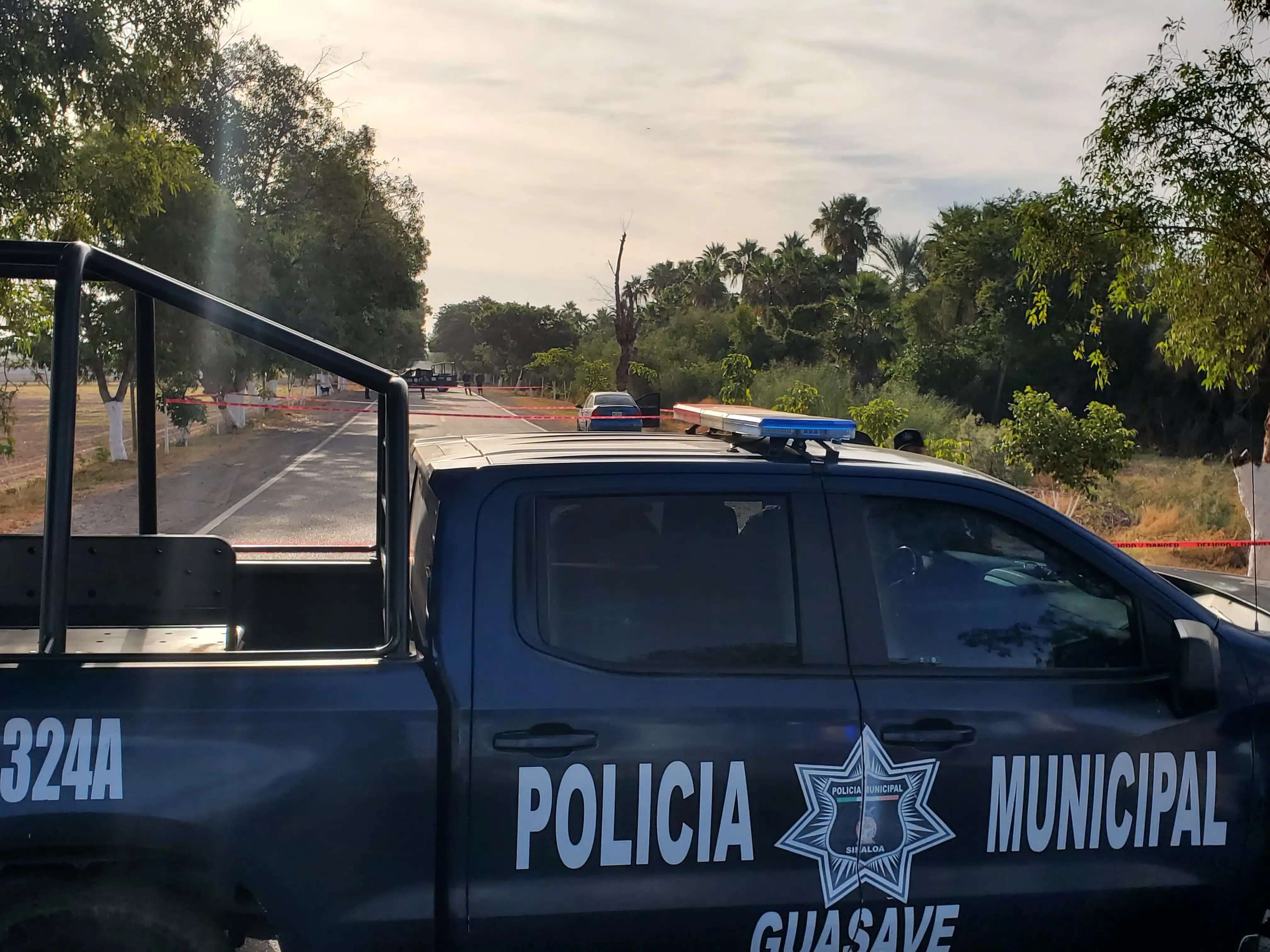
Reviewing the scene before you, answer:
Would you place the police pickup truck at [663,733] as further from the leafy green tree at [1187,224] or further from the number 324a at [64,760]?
the leafy green tree at [1187,224]

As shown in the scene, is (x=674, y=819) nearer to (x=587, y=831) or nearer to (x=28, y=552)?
(x=587, y=831)

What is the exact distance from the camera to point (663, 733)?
2.49m

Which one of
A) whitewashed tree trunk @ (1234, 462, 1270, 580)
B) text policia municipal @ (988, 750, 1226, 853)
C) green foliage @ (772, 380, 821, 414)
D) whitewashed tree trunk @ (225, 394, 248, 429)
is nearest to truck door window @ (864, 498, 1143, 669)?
text policia municipal @ (988, 750, 1226, 853)

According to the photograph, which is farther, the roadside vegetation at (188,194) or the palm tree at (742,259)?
the palm tree at (742,259)

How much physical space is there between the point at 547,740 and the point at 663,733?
0.26m

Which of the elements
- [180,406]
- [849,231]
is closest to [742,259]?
[849,231]

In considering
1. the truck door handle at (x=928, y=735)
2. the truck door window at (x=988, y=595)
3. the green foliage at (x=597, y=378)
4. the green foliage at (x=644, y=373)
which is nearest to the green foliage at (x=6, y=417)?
the truck door window at (x=988, y=595)

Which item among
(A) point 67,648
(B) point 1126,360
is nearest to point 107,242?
(A) point 67,648

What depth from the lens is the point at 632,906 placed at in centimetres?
250

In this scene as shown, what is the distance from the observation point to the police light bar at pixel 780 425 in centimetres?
281

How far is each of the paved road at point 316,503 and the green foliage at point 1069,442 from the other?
5.97 m

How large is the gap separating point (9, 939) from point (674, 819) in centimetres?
139

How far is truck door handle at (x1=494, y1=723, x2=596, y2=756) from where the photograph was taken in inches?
95.7

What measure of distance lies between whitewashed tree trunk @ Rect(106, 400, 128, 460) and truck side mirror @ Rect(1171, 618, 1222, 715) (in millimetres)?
20826
